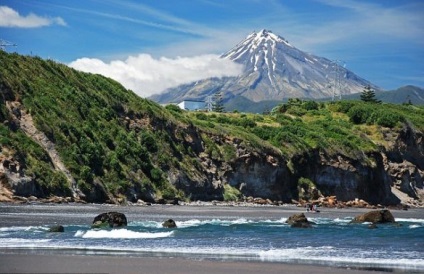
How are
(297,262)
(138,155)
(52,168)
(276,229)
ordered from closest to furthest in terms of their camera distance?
1. (297,262)
2. (276,229)
3. (52,168)
4. (138,155)

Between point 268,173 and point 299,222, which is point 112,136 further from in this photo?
point 299,222

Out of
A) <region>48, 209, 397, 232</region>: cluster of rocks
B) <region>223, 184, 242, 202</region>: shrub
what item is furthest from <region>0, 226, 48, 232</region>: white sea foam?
<region>223, 184, 242, 202</region>: shrub

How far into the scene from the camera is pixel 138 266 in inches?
822

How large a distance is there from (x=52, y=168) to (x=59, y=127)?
8.87 metres

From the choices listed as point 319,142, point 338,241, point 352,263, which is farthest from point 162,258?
point 319,142

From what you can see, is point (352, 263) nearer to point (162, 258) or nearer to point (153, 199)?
point (162, 258)

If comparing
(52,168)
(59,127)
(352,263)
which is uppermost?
(59,127)

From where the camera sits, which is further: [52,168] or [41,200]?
[52,168]

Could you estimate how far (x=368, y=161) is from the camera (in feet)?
368

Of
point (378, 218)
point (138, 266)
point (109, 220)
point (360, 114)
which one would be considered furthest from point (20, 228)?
point (360, 114)

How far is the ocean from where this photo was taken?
2481 cm

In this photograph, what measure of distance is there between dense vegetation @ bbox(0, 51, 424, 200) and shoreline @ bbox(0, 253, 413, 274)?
38.8 m

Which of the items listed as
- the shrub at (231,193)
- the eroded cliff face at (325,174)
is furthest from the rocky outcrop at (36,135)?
the shrub at (231,193)

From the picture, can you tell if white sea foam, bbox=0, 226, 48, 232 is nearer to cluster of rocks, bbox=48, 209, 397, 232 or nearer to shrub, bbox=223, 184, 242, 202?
cluster of rocks, bbox=48, 209, 397, 232
